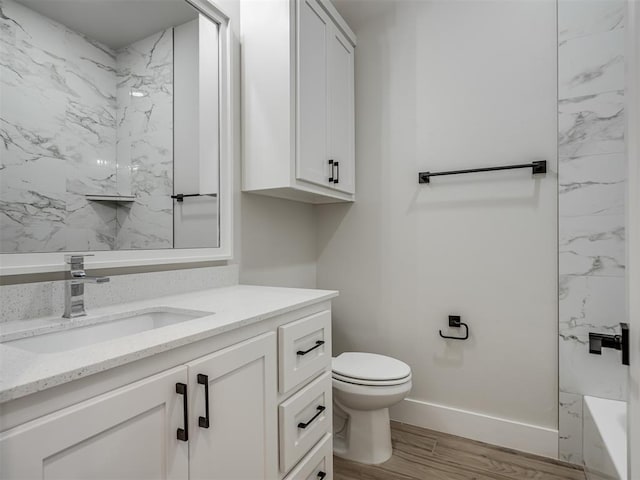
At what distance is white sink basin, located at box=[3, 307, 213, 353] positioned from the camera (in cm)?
89

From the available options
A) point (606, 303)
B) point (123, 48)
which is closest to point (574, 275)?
point (606, 303)

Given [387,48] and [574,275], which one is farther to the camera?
[387,48]

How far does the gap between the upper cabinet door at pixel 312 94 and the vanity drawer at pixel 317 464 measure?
3.70ft

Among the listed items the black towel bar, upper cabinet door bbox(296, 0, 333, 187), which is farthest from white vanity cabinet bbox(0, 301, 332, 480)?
the black towel bar

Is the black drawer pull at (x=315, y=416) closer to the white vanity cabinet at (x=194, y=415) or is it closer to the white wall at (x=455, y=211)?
the white vanity cabinet at (x=194, y=415)

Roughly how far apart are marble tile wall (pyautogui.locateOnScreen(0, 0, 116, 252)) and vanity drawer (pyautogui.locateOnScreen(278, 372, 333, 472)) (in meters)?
0.84

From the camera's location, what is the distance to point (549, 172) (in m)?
1.76

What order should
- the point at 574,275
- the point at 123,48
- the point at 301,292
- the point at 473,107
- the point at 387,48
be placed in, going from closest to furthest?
the point at 123,48 → the point at 301,292 → the point at 574,275 → the point at 473,107 → the point at 387,48

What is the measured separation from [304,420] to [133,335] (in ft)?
2.37

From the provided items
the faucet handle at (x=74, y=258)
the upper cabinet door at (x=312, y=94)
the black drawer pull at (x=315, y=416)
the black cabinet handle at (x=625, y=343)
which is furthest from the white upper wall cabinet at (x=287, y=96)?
the black cabinet handle at (x=625, y=343)

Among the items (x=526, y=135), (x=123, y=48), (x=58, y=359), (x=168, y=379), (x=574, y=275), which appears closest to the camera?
(x=58, y=359)

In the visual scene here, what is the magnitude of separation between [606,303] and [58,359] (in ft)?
6.75

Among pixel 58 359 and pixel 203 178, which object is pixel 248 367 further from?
pixel 203 178

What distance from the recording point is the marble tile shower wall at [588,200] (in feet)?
5.29
